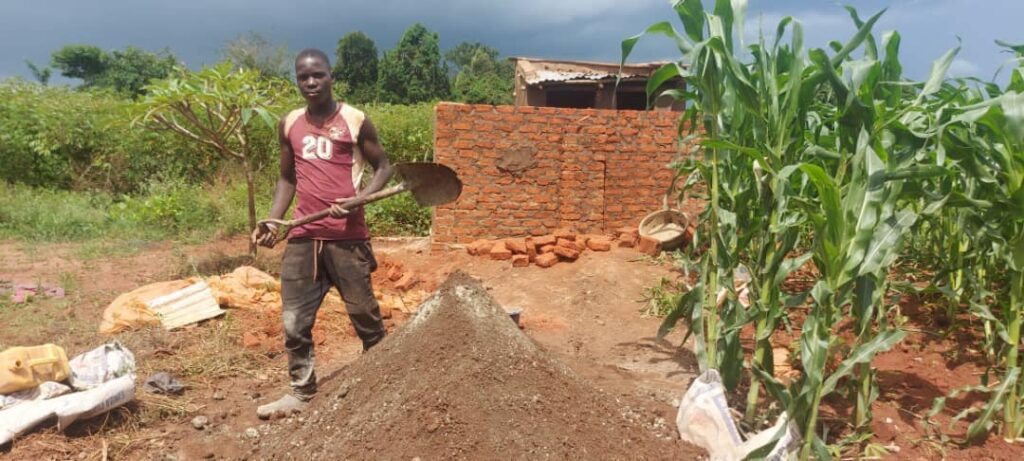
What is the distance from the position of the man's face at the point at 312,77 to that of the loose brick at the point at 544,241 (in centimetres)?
396

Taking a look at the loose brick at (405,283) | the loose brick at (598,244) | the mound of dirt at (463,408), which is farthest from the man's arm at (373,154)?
the loose brick at (598,244)

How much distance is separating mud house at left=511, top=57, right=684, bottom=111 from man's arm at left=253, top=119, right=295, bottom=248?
10828mm

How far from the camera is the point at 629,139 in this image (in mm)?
7262

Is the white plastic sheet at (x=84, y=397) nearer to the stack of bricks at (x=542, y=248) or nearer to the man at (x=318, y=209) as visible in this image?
the man at (x=318, y=209)

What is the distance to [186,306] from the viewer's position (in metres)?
4.68

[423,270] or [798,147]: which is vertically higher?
[798,147]

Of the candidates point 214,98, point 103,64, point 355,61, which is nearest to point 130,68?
point 103,64

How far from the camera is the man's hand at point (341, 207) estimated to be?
2848 millimetres

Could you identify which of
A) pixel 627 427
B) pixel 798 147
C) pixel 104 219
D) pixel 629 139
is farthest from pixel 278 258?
pixel 798 147

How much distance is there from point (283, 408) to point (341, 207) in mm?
1085

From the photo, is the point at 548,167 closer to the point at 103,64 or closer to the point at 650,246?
the point at 650,246

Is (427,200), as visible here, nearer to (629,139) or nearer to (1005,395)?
(1005,395)

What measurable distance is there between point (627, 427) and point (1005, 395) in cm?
171

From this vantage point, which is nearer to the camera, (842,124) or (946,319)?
(842,124)
